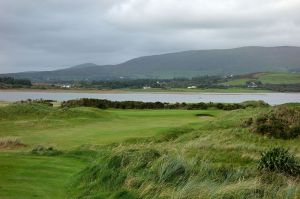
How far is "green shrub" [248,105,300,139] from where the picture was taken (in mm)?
28781

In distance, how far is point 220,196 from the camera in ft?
35.9

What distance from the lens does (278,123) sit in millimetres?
29672

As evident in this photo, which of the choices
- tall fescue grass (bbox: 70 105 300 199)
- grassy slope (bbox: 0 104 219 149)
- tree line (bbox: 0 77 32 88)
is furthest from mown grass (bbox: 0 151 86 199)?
tree line (bbox: 0 77 32 88)

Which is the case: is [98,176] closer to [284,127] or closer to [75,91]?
[284,127]

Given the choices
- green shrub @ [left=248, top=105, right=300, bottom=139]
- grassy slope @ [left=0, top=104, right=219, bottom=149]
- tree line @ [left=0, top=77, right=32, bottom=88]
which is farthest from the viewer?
tree line @ [left=0, top=77, right=32, bottom=88]

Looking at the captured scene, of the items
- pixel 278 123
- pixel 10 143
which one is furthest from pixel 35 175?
pixel 278 123

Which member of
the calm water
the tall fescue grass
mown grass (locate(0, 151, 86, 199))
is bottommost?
the calm water

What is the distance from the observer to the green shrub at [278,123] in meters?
28.8

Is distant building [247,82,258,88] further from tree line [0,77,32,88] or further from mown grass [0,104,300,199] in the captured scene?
mown grass [0,104,300,199]

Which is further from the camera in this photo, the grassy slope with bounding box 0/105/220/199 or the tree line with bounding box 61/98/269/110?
the tree line with bounding box 61/98/269/110

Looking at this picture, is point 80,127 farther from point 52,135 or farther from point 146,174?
point 146,174

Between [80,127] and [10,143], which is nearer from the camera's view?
[10,143]

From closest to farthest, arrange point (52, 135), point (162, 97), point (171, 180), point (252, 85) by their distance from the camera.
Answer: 1. point (171, 180)
2. point (52, 135)
3. point (162, 97)
4. point (252, 85)

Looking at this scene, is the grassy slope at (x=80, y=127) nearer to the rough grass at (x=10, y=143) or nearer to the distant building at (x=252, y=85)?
the rough grass at (x=10, y=143)
